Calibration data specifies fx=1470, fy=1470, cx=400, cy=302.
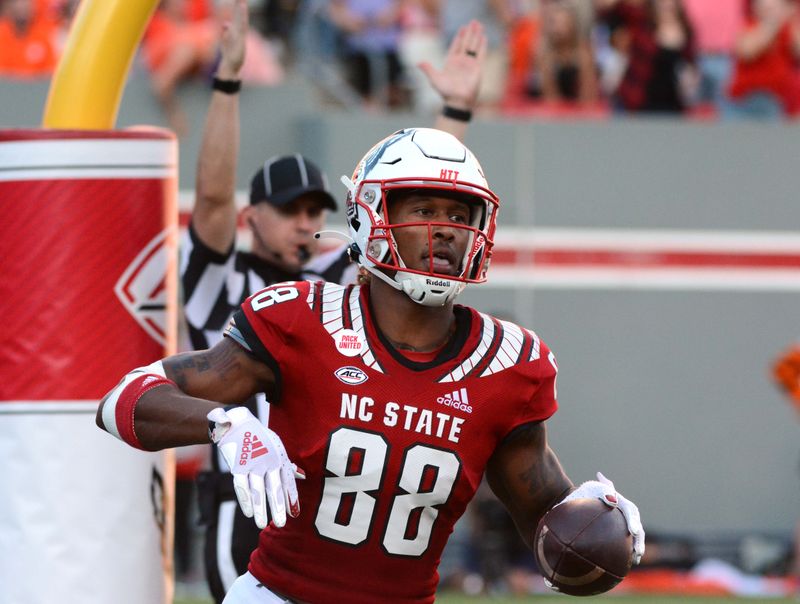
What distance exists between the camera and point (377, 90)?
1074 cm

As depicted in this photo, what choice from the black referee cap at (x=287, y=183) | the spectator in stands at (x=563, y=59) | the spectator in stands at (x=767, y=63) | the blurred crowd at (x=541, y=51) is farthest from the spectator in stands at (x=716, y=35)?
the black referee cap at (x=287, y=183)

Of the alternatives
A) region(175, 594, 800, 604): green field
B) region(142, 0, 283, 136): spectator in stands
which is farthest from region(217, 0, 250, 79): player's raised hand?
region(142, 0, 283, 136): spectator in stands

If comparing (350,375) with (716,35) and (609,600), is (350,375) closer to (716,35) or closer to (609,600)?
(609,600)

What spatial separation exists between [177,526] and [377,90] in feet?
11.6

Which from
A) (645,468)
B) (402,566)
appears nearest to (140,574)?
(402,566)

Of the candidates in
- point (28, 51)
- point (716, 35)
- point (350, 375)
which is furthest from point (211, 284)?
point (716, 35)

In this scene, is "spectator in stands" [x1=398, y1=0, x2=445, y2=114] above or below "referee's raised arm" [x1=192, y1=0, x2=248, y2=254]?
below

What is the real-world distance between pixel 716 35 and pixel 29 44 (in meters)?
4.99

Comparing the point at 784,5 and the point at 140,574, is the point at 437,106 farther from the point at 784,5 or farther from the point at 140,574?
the point at 140,574

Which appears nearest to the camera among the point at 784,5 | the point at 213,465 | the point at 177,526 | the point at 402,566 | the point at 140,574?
the point at 402,566

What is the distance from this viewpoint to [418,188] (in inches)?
136

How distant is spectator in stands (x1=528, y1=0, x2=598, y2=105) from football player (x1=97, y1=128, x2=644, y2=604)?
6902mm

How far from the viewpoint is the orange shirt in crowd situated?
32.3 feet

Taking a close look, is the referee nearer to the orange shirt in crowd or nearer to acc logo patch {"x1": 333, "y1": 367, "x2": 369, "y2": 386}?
acc logo patch {"x1": 333, "y1": 367, "x2": 369, "y2": 386}
